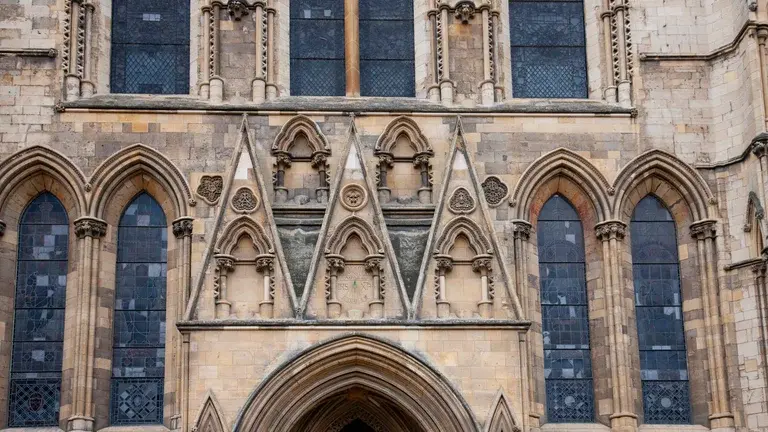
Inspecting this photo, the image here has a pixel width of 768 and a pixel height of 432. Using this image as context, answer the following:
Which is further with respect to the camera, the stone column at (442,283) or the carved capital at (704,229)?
the carved capital at (704,229)

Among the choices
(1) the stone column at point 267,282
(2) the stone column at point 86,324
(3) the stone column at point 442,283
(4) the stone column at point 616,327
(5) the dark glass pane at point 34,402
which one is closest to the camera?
(1) the stone column at point 267,282

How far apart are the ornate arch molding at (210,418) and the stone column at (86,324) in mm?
1815

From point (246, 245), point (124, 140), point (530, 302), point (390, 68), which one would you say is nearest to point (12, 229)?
point (124, 140)

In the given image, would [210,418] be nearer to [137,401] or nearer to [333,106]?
[137,401]

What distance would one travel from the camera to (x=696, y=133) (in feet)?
65.0

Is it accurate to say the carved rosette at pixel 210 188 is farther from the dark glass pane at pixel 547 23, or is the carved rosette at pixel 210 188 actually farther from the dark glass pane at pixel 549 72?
the dark glass pane at pixel 547 23

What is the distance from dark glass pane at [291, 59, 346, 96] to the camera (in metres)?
20.2

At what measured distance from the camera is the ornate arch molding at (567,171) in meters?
19.4

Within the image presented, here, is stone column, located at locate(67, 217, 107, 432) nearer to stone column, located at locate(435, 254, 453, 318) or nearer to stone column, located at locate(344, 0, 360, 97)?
stone column, located at locate(344, 0, 360, 97)

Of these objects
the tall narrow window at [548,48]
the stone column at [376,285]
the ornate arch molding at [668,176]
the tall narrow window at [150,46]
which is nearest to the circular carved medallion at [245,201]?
the stone column at [376,285]

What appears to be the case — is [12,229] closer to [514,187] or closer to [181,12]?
[181,12]

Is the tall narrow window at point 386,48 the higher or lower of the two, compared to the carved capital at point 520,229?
higher

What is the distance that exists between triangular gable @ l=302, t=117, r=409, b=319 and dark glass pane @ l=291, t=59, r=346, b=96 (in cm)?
187

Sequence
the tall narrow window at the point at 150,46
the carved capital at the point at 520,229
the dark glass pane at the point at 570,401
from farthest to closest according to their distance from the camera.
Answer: the tall narrow window at the point at 150,46 < the carved capital at the point at 520,229 < the dark glass pane at the point at 570,401
